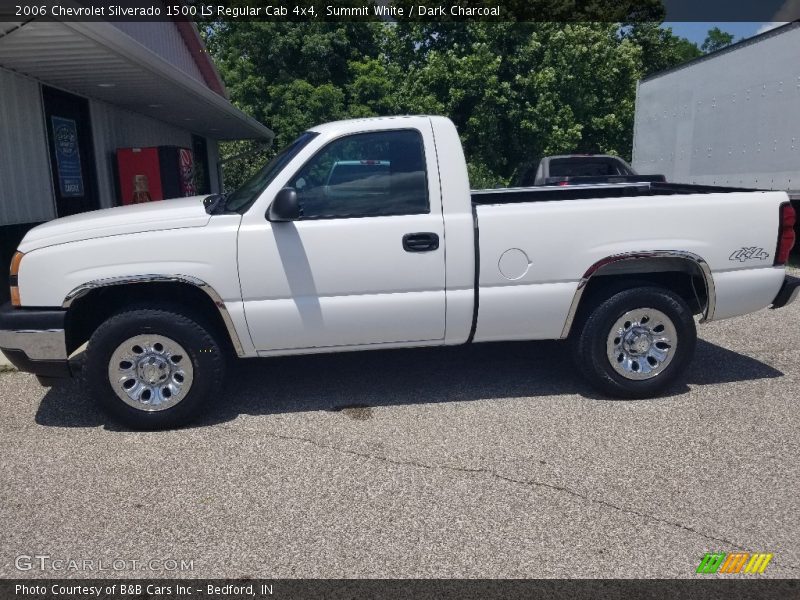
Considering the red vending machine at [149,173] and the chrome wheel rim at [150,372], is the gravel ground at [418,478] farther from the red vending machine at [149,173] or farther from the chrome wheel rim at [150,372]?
the red vending machine at [149,173]

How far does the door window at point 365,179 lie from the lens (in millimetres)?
4629

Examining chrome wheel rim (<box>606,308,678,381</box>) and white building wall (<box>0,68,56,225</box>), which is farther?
white building wall (<box>0,68,56,225</box>)

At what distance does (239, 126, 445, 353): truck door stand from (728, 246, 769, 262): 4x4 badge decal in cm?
217

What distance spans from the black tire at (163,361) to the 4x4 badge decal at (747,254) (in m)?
3.74

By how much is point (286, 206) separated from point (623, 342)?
8.64ft

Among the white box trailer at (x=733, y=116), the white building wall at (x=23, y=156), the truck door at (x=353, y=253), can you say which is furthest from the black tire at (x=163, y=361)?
the white box trailer at (x=733, y=116)

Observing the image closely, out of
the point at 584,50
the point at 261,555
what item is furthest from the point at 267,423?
the point at 584,50

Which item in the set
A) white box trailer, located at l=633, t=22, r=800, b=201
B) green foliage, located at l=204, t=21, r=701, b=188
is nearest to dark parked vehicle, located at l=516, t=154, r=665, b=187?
white box trailer, located at l=633, t=22, r=800, b=201

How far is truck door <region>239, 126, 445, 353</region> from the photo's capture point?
4539 millimetres

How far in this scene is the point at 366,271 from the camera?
4.61 m

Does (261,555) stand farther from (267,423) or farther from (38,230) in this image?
(38,230)

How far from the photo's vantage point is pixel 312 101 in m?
29.6

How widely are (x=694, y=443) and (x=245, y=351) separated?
2.98 metres

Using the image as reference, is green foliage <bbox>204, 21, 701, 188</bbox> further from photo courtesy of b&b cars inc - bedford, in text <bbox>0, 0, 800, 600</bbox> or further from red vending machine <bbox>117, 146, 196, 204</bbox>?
photo courtesy of b&b cars inc - bedford, in text <bbox>0, 0, 800, 600</bbox>
